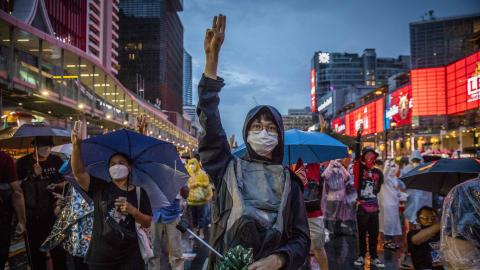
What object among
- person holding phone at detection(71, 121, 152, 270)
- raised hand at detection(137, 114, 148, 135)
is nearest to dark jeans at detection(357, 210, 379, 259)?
raised hand at detection(137, 114, 148, 135)

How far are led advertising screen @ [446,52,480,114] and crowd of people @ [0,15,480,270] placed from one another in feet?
97.3

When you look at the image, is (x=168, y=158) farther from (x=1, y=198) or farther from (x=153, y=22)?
(x=153, y=22)

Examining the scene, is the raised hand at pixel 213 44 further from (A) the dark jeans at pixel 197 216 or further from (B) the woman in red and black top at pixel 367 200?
(A) the dark jeans at pixel 197 216

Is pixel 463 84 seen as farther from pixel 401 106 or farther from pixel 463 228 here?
pixel 463 228

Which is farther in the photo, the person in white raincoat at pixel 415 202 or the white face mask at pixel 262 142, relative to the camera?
the person in white raincoat at pixel 415 202

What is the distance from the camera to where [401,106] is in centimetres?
4622

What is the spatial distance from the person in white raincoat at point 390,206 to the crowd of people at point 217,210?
1.72 metres

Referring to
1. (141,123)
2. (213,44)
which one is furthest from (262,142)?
(141,123)

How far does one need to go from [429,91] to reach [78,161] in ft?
137

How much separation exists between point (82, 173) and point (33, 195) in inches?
75.6

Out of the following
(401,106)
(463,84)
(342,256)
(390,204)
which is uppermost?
(463,84)

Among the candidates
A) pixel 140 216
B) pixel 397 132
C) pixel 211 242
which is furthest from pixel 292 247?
pixel 397 132

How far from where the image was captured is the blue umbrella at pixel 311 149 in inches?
267

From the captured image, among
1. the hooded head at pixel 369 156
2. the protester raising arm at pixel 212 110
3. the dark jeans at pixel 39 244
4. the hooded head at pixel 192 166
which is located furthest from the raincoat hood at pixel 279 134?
the hooded head at pixel 192 166
